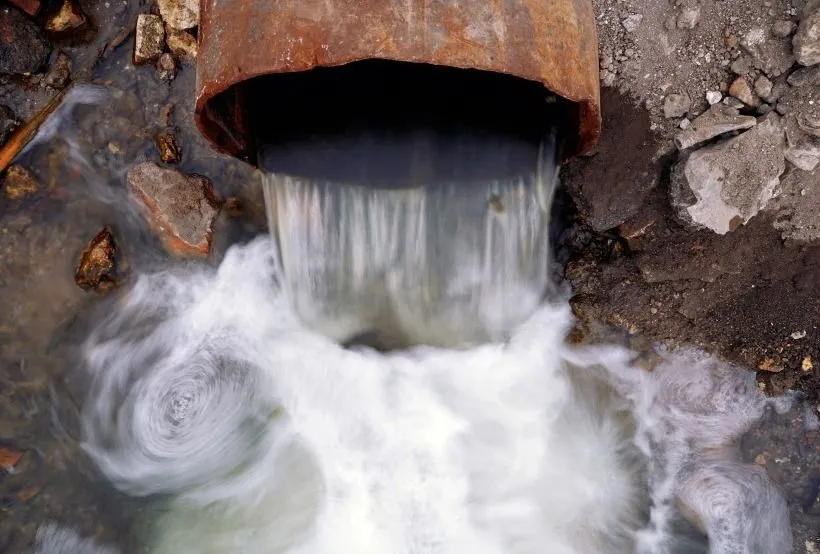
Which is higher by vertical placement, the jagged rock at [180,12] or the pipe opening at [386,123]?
the jagged rock at [180,12]

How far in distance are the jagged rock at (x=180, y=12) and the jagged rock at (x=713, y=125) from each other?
2001 mm

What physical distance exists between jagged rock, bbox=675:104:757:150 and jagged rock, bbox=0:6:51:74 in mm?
2593

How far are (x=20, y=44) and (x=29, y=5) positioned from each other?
162mm

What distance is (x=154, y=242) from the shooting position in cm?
290

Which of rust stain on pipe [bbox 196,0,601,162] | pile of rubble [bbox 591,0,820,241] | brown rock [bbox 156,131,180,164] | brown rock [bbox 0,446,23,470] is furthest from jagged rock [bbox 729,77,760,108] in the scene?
brown rock [bbox 0,446,23,470]

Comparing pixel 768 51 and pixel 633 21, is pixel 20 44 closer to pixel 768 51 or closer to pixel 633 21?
pixel 633 21

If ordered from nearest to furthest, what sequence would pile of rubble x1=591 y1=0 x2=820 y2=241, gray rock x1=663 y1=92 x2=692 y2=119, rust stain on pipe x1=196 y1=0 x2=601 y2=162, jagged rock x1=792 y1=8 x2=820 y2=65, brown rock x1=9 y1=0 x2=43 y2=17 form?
rust stain on pipe x1=196 y1=0 x2=601 y2=162 → jagged rock x1=792 y1=8 x2=820 y2=65 → pile of rubble x1=591 y1=0 x2=820 y2=241 → gray rock x1=663 y1=92 x2=692 y2=119 → brown rock x1=9 y1=0 x2=43 y2=17

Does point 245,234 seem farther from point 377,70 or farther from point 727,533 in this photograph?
point 727,533

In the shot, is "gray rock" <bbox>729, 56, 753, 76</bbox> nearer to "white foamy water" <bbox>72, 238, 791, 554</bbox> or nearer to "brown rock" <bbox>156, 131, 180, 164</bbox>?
"white foamy water" <bbox>72, 238, 791, 554</bbox>

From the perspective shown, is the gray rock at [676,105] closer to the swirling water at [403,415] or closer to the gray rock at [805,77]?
the gray rock at [805,77]

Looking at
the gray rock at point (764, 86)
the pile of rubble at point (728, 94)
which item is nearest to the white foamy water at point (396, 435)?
the pile of rubble at point (728, 94)

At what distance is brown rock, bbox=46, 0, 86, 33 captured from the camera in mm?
2746

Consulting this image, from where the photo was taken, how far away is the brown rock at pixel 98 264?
2.81m

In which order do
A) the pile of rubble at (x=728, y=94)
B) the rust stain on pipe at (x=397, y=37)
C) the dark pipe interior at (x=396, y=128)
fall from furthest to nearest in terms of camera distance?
the dark pipe interior at (x=396, y=128), the pile of rubble at (x=728, y=94), the rust stain on pipe at (x=397, y=37)
